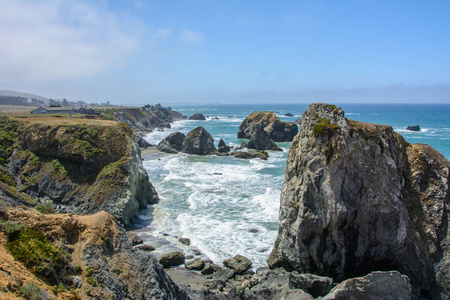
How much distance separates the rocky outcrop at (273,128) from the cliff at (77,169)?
5806 centimetres

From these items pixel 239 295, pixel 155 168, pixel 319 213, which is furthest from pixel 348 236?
pixel 155 168

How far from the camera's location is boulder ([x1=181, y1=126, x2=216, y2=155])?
2568 inches

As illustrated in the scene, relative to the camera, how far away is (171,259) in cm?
2177

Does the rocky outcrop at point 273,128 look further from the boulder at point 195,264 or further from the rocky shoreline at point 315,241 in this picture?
the boulder at point 195,264

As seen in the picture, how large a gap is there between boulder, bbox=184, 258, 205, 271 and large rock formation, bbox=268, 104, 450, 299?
607cm

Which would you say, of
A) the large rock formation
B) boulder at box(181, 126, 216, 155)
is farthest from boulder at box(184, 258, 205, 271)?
boulder at box(181, 126, 216, 155)

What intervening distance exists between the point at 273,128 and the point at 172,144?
110ft

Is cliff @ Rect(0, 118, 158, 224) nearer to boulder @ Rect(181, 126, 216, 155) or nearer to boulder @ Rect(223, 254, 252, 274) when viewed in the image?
boulder @ Rect(223, 254, 252, 274)

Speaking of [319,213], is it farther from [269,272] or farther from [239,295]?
[239,295]

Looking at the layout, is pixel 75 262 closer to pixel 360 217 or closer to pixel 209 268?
pixel 209 268

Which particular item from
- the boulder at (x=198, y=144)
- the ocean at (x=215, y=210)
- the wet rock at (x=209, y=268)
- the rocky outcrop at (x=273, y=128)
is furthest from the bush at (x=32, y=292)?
the rocky outcrop at (x=273, y=128)

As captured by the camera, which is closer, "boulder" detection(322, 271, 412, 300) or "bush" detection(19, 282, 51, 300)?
"bush" detection(19, 282, 51, 300)

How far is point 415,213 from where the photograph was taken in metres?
19.0

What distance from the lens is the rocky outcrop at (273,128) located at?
8939 centimetres
